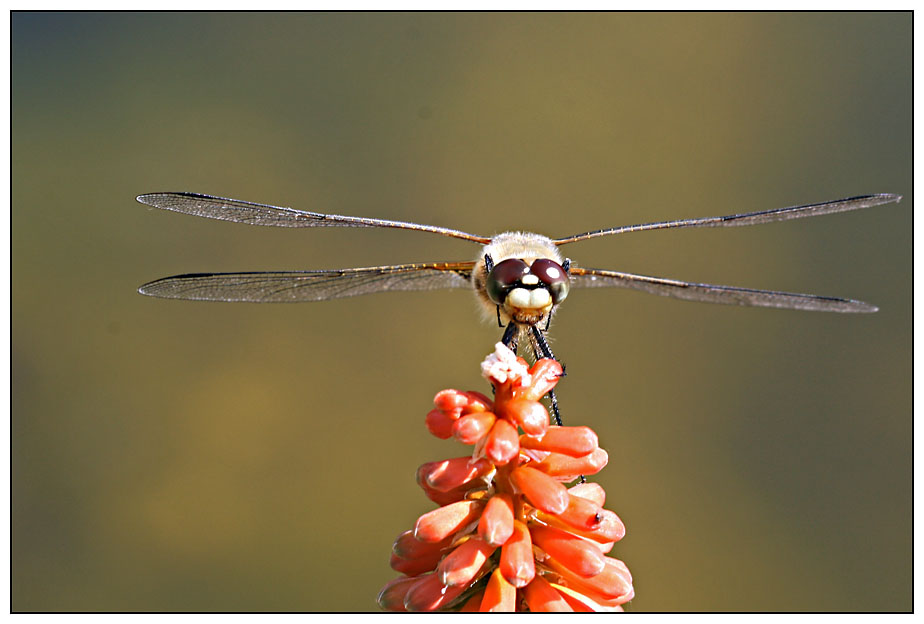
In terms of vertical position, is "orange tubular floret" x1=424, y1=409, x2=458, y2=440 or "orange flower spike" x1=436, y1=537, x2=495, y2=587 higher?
"orange tubular floret" x1=424, y1=409, x2=458, y2=440

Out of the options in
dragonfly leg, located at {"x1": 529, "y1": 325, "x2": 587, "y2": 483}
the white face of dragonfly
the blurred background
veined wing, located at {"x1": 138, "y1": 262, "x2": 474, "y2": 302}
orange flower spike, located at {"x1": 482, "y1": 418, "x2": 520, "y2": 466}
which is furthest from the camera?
the blurred background

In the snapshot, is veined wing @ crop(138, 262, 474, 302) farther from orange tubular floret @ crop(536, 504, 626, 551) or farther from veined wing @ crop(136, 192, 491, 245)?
orange tubular floret @ crop(536, 504, 626, 551)

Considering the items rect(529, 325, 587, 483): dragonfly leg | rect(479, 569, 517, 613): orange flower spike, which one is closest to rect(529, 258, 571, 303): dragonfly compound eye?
rect(529, 325, 587, 483): dragonfly leg

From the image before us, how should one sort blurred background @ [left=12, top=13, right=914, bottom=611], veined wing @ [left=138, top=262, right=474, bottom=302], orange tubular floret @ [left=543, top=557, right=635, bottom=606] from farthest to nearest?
blurred background @ [left=12, top=13, right=914, bottom=611], veined wing @ [left=138, top=262, right=474, bottom=302], orange tubular floret @ [left=543, top=557, right=635, bottom=606]

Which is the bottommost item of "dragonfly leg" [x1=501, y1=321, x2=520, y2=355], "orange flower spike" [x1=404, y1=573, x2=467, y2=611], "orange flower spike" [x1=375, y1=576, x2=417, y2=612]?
"orange flower spike" [x1=375, y1=576, x2=417, y2=612]

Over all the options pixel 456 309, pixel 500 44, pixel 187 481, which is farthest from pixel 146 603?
pixel 500 44

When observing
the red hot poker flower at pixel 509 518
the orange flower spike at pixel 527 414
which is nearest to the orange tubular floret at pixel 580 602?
the red hot poker flower at pixel 509 518

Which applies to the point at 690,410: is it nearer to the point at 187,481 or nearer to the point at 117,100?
the point at 187,481
